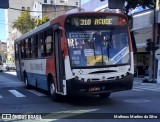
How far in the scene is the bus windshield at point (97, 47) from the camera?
11.4 metres

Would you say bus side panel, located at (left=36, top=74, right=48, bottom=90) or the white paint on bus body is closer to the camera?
bus side panel, located at (left=36, top=74, right=48, bottom=90)

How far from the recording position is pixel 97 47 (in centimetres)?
1159

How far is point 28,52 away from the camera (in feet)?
59.1

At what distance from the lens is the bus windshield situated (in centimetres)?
1141

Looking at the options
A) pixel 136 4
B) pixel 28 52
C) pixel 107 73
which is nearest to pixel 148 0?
pixel 136 4

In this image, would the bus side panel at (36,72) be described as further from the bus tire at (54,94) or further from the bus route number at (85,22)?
the bus route number at (85,22)

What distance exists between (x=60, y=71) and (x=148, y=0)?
59.1 feet

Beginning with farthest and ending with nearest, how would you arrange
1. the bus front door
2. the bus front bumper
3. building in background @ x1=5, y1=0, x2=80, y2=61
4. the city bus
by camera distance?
building in background @ x1=5, y1=0, x2=80, y2=61
the bus front door
the city bus
the bus front bumper

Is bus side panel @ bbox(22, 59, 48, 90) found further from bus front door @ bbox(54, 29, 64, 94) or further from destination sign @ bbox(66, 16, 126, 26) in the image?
destination sign @ bbox(66, 16, 126, 26)

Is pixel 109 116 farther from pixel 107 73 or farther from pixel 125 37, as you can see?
pixel 125 37

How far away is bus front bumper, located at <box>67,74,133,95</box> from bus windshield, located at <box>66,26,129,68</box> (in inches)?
23.5

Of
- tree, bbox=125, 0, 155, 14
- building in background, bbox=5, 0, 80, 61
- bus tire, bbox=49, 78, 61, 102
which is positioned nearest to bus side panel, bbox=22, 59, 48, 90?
bus tire, bbox=49, 78, 61, 102

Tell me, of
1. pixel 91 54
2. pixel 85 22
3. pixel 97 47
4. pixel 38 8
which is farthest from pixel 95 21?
pixel 38 8

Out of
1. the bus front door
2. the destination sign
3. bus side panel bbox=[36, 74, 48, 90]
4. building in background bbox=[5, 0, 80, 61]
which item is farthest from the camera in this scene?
building in background bbox=[5, 0, 80, 61]
